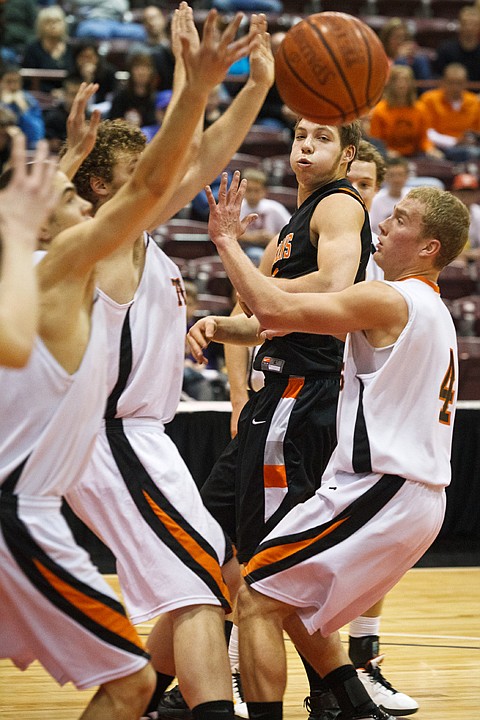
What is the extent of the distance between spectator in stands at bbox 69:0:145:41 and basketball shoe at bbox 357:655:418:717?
10054 millimetres

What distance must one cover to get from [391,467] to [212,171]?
120cm

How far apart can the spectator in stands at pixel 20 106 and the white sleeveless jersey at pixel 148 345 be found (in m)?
7.69

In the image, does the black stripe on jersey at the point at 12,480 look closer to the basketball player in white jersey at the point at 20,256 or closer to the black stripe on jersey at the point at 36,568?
the black stripe on jersey at the point at 36,568

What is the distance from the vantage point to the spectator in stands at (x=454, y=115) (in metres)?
→ 12.2

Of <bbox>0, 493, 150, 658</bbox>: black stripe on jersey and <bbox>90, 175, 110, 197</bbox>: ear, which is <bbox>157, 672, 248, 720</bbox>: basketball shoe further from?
<bbox>90, 175, 110, 197</bbox>: ear

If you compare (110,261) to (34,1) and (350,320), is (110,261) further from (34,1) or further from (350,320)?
(34,1)

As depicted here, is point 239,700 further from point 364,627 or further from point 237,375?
point 237,375

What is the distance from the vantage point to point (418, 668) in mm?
4922

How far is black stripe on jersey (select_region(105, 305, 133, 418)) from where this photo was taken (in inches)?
138

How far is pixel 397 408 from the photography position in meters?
3.51

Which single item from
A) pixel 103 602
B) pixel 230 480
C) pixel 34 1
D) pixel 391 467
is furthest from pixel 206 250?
pixel 103 602

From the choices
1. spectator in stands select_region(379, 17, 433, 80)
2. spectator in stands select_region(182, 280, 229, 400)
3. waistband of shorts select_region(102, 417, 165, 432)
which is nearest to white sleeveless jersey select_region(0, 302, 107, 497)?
waistband of shorts select_region(102, 417, 165, 432)

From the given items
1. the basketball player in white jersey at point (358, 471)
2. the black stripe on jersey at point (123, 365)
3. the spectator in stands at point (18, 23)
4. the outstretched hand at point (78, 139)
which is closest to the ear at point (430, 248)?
the basketball player in white jersey at point (358, 471)

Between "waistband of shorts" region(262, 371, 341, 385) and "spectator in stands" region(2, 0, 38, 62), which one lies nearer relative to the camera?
"waistband of shorts" region(262, 371, 341, 385)
